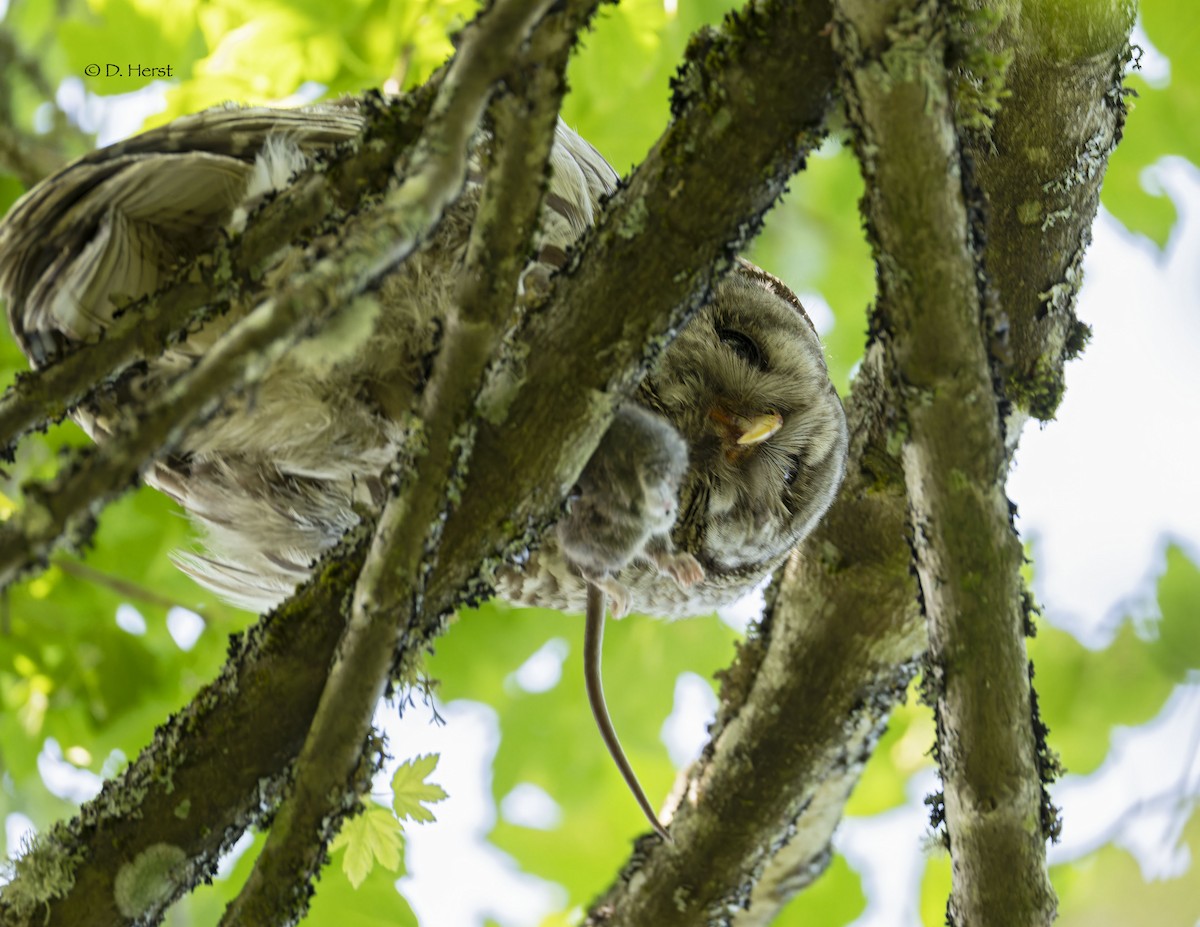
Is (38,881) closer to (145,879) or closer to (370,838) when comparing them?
(145,879)

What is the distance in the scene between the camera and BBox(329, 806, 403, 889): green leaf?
4.86ft

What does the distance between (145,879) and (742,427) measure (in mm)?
1190

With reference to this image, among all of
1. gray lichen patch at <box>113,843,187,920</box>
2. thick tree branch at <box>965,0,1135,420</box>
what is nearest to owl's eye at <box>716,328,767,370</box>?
thick tree branch at <box>965,0,1135,420</box>

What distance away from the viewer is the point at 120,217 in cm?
148

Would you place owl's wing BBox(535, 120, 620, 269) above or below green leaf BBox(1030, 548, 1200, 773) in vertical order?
below

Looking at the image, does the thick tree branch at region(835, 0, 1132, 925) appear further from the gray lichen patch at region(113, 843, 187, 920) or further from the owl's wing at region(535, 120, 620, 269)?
the gray lichen patch at region(113, 843, 187, 920)

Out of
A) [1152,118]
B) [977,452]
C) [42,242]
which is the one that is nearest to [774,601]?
[977,452]

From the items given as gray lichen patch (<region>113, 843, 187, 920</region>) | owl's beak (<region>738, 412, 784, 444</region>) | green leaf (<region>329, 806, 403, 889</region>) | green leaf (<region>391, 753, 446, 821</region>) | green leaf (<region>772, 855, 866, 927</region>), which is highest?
owl's beak (<region>738, 412, 784, 444</region>)

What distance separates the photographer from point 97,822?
4.19 ft

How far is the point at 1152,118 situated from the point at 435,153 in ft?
8.08

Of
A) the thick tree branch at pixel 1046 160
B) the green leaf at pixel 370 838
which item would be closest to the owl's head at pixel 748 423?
the thick tree branch at pixel 1046 160

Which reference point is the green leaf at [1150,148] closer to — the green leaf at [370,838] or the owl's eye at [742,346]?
the owl's eye at [742,346]

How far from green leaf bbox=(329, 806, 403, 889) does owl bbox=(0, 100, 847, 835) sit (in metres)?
0.45

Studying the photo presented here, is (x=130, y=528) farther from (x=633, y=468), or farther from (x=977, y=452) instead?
(x=977, y=452)
